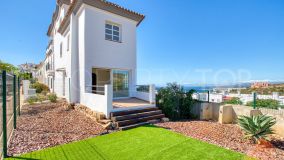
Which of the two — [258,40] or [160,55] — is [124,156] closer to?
[160,55]

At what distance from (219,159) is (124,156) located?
298cm

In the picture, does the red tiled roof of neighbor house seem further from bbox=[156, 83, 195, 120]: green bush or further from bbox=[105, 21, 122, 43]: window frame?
bbox=[156, 83, 195, 120]: green bush

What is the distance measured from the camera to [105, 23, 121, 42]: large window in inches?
487

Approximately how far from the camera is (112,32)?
12.6 meters

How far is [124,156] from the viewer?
4863 millimetres

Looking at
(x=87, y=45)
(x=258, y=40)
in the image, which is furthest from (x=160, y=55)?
(x=87, y=45)

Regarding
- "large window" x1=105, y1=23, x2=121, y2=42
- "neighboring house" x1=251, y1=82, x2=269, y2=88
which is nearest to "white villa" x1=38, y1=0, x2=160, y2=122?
"large window" x1=105, y1=23, x2=121, y2=42

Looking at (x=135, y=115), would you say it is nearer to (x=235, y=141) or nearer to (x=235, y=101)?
(x=235, y=141)

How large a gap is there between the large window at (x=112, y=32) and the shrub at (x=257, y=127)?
10606 mm

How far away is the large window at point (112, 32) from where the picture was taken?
1237 cm

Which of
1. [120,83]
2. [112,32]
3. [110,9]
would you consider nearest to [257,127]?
[120,83]

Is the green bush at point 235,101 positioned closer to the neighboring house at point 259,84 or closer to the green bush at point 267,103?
the green bush at point 267,103

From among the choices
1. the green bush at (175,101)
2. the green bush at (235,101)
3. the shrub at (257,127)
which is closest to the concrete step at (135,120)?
the green bush at (175,101)

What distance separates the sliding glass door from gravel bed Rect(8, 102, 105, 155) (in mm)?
4005
